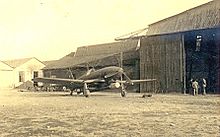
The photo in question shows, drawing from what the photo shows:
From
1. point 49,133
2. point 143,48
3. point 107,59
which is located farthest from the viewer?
point 107,59

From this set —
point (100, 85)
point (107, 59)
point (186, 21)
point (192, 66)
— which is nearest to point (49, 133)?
point (100, 85)

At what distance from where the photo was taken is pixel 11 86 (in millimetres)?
81250

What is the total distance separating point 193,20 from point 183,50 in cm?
337

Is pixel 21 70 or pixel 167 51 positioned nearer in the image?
pixel 167 51

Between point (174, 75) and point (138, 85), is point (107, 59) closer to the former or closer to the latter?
point (138, 85)

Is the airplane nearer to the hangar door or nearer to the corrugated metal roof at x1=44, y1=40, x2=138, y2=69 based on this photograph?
the corrugated metal roof at x1=44, y1=40, x2=138, y2=69

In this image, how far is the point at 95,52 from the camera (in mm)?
68438

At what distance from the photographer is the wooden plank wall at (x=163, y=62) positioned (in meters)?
39.8

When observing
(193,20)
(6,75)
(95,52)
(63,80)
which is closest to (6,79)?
(6,75)

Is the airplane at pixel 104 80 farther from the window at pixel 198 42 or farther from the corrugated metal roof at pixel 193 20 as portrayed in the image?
the window at pixel 198 42

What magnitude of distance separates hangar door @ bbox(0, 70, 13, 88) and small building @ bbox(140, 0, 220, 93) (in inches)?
1823

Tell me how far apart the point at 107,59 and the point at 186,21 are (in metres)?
16.8

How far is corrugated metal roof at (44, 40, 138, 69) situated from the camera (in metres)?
60.8

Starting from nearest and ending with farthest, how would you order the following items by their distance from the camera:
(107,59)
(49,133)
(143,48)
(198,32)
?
(49,133) → (198,32) → (143,48) → (107,59)
